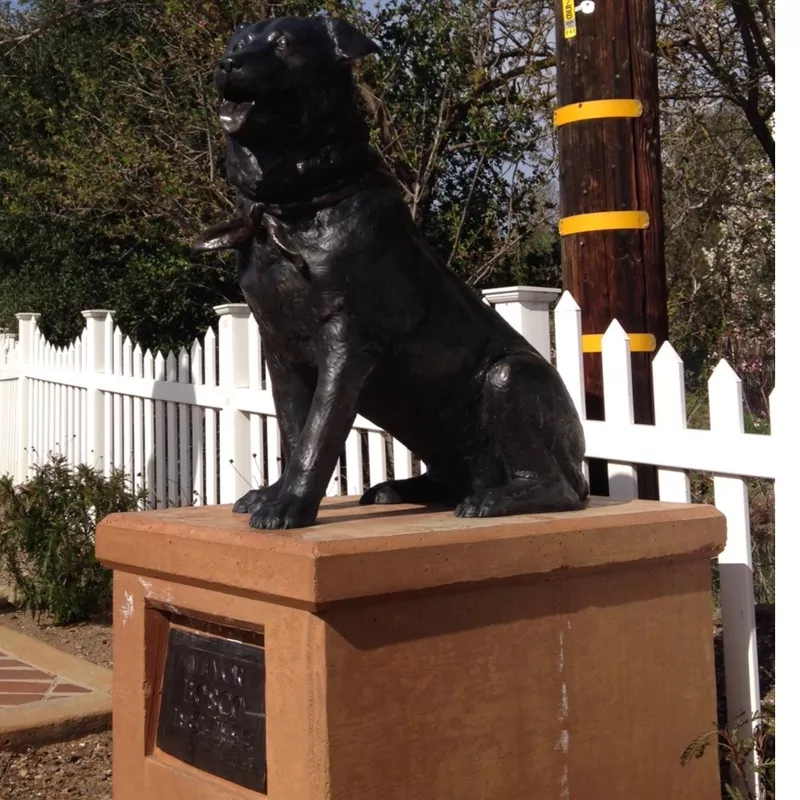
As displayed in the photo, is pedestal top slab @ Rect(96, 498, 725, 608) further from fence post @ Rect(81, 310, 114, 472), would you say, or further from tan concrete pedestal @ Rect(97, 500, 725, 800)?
fence post @ Rect(81, 310, 114, 472)

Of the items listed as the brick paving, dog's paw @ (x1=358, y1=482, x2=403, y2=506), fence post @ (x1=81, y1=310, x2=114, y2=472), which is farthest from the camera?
fence post @ (x1=81, y1=310, x2=114, y2=472)

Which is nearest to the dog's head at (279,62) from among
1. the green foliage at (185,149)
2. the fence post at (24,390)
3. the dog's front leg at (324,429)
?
the dog's front leg at (324,429)

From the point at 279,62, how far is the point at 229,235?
457 millimetres

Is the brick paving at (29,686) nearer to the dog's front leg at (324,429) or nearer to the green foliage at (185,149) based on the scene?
the dog's front leg at (324,429)

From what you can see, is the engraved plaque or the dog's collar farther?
the dog's collar

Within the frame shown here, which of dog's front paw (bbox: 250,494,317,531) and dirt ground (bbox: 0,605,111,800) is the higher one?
dog's front paw (bbox: 250,494,317,531)

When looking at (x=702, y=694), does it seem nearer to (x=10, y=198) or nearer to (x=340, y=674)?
(x=340, y=674)

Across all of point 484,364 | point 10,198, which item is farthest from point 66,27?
point 484,364

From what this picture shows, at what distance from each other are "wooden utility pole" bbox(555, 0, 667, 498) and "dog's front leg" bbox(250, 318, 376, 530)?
4.51 ft

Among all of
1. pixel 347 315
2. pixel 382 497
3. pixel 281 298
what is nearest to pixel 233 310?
pixel 382 497

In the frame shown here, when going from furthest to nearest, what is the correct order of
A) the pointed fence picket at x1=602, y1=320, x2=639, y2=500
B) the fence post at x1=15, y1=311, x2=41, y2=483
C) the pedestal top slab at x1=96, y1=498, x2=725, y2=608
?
the fence post at x1=15, y1=311, x2=41, y2=483 → the pointed fence picket at x1=602, y1=320, x2=639, y2=500 → the pedestal top slab at x1=96, y1=498, x2=725, y2=608

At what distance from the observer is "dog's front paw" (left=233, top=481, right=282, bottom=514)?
9.01ft

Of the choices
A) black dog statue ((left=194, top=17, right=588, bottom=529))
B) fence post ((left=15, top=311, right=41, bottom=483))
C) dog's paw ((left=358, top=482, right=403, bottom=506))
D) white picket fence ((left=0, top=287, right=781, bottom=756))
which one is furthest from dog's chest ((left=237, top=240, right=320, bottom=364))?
fence post ((left=15, top=311, right=41, bottom=483))

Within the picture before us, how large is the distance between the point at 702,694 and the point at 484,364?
1076 millimetres
